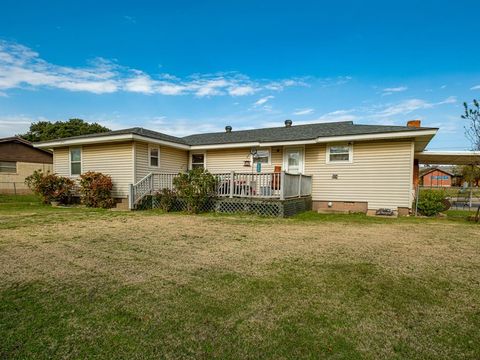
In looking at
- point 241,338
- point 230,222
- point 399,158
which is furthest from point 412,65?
point 241,338

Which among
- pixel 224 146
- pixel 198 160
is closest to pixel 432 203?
pixel 224 146

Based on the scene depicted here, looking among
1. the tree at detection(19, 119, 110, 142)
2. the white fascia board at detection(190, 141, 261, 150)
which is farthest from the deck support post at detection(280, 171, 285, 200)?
the tree at detection(19, 119, 110, 142)

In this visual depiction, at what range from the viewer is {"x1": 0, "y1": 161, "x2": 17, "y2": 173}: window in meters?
20.0

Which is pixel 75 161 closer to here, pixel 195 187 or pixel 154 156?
pixel 154 156

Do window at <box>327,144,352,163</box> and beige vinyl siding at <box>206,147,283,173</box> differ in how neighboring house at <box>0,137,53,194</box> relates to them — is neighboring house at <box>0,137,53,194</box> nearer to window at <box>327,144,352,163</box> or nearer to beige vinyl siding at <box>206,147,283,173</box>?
beige vinyl siding at <box>206,147,283,173</box>

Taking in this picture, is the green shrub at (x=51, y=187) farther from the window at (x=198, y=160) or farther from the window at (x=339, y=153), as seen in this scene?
the window at (x=339, y=153)

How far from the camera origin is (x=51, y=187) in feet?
42.8

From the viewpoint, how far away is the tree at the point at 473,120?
11938 millimetres

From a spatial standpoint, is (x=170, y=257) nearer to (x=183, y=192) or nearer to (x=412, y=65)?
(x=183, y=192)

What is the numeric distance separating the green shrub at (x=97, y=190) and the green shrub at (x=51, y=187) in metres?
1.48

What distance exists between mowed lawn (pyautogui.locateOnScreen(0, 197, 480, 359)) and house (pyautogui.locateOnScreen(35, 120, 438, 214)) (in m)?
4.94

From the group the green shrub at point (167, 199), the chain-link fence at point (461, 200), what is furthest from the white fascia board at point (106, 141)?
the chain-link fence at point (461, 200)

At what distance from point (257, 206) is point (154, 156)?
20.2ft

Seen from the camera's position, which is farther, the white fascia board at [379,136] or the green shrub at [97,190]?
the green shrub at [97,190]
